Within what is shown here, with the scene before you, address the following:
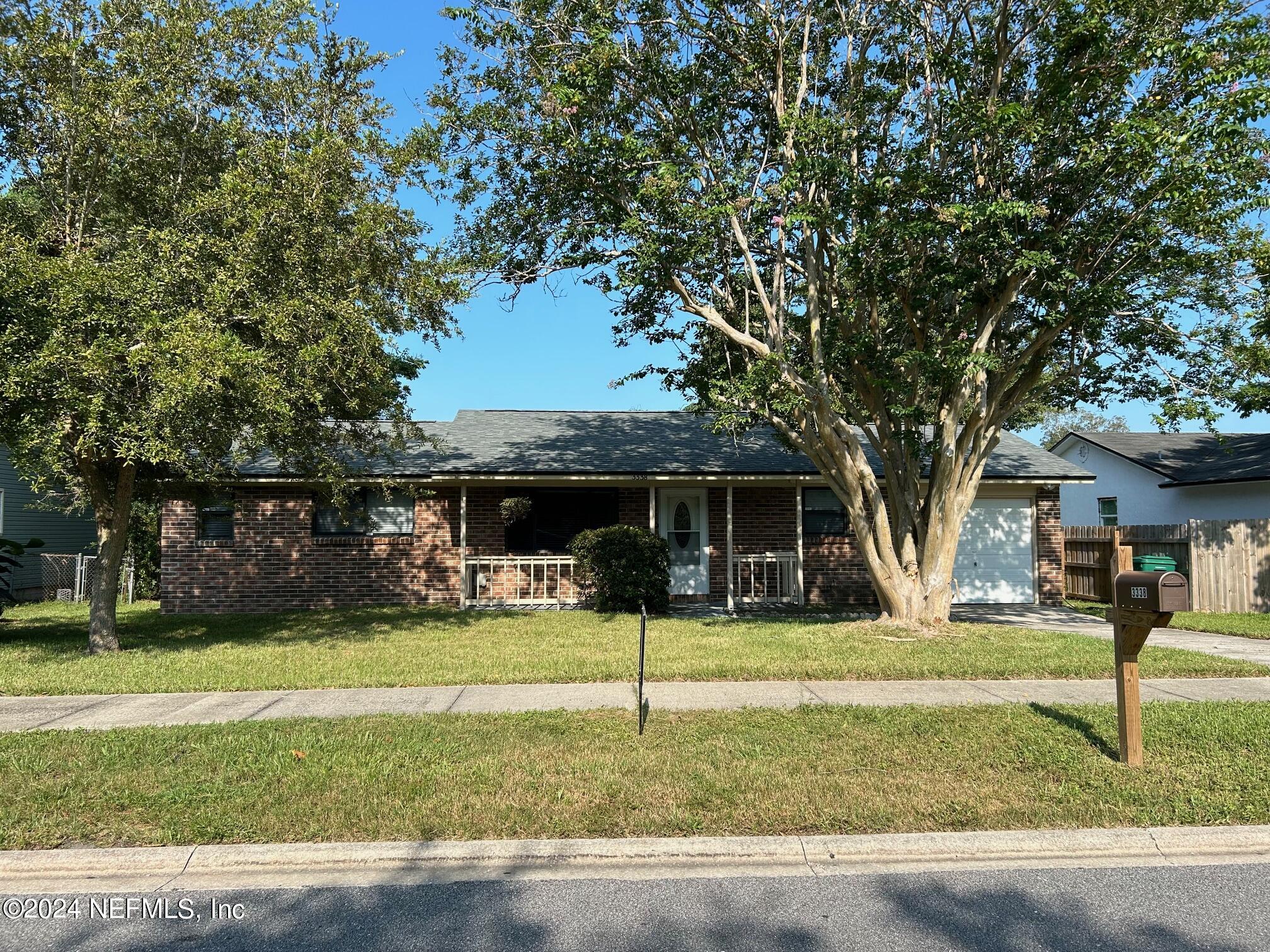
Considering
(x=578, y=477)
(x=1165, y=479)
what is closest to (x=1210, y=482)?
(x=1165, y=479)

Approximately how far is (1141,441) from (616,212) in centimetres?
1948

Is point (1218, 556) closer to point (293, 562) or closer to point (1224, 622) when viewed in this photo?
point (1224, 622)

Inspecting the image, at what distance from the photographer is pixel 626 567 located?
14.3 meters

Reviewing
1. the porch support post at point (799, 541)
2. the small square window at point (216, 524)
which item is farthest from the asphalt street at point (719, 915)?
the small square window at point (216, 524)

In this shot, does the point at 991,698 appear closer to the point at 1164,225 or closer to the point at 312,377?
the point at 1164,225

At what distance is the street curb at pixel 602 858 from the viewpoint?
13.7 ft

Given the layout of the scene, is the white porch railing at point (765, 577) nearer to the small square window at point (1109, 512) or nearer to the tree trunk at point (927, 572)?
the tree trunk at point (927, 572)

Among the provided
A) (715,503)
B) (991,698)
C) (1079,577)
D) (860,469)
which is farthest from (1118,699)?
(1079,577)

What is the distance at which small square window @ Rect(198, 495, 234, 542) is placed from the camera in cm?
1608

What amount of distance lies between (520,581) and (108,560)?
7052 millimetres

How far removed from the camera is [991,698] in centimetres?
759

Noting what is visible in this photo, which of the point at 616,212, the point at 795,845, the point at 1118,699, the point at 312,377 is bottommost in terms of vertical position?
the point at 795,845

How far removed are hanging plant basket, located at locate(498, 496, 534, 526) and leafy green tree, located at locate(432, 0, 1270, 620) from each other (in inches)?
197

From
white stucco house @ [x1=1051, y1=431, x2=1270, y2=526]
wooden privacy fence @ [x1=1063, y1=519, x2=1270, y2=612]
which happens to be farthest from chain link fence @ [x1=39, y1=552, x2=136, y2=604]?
white stucco house @ [x1=1051, y1=431, x2=1270, y2=526]
